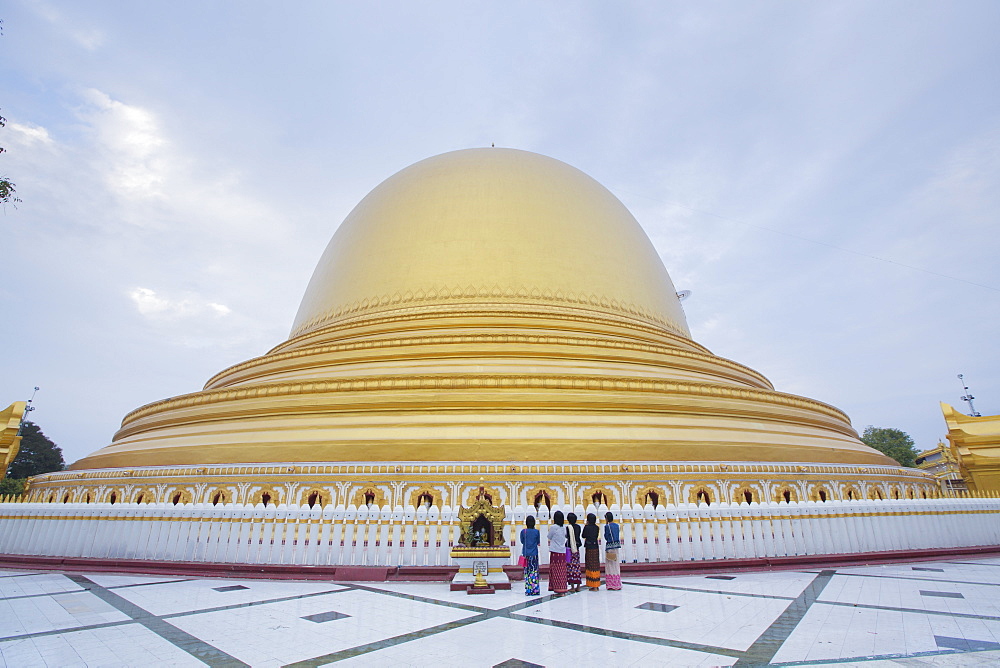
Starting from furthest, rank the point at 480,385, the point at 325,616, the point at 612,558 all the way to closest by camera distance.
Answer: the point at 480,385 < the point at 612,558 < the point at 325,616

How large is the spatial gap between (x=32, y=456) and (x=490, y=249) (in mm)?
29508


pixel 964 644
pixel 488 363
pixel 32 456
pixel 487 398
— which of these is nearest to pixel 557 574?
pixel 964 644

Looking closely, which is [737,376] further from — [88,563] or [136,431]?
[136,431]

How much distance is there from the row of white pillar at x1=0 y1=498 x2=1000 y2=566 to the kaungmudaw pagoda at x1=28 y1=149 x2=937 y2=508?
1.45 metres

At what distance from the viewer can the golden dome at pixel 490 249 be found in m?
13.0

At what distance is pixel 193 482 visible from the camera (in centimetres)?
856

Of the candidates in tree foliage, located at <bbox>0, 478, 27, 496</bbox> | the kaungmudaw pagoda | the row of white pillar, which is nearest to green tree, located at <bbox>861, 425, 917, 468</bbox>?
the kaungmudaw pagoda

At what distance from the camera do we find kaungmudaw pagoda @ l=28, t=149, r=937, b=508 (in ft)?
26.9

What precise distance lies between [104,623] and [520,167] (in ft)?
46.3

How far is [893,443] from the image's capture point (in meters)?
32.3

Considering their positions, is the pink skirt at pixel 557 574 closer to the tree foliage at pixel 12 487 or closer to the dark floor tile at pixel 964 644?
the dark floor tile at pixel 964 644

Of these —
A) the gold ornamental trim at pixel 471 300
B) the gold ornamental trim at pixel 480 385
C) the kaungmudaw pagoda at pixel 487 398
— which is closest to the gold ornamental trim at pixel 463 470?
the kaungmudaw pagoda at pixel 487 398

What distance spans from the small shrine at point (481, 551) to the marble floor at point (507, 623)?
7.5 inches

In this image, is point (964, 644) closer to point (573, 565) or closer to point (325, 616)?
point (573, 565)
